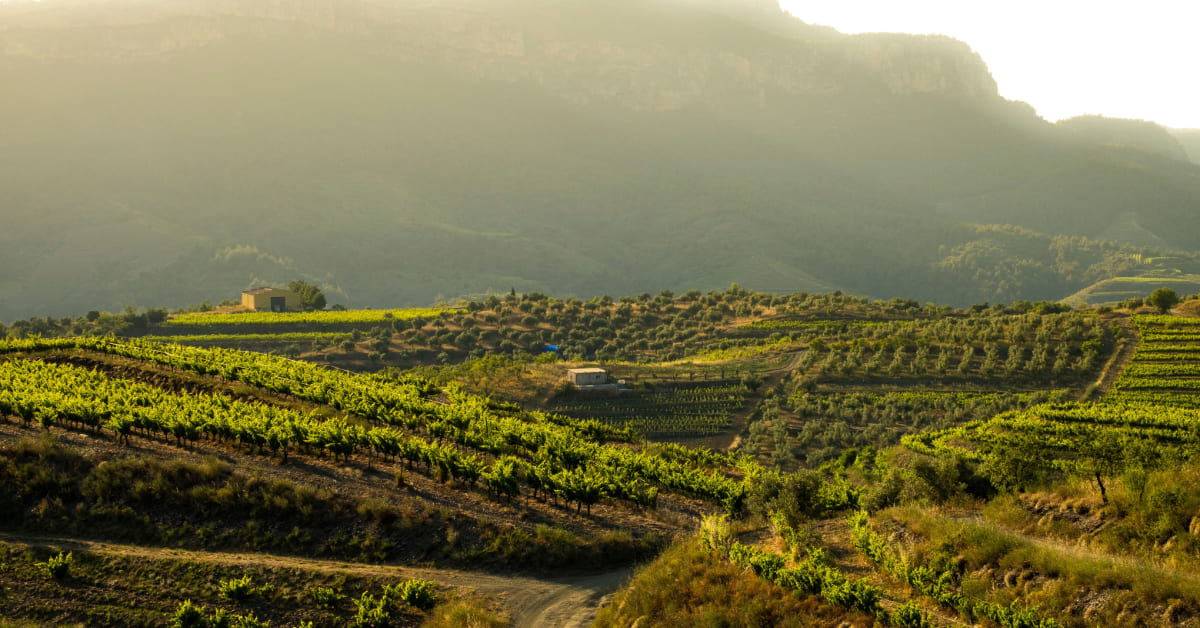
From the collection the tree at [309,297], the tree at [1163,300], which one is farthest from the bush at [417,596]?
the tree at [309,297]

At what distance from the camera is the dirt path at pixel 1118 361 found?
6688 cm

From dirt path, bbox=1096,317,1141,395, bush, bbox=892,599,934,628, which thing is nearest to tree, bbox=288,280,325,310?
dirt path, bbox=1096,317,1141,395

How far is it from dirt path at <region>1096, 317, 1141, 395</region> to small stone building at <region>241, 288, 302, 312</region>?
10981 cm

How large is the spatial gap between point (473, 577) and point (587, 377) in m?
51.0

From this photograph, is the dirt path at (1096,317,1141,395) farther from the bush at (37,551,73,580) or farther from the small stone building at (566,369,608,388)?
the bush at (37,551,73,580)

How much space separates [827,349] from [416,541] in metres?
68.7

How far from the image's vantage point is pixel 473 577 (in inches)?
997

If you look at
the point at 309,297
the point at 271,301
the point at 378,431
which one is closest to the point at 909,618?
the point at 378,431

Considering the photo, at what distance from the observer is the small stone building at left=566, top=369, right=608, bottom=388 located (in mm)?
75875

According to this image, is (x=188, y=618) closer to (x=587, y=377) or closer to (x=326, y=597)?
(x=326, y=597)

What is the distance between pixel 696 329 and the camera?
113 meters

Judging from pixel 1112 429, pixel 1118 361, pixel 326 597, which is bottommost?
pixel 1118 361

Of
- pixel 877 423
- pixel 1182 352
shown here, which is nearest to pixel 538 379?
pixel 877 423

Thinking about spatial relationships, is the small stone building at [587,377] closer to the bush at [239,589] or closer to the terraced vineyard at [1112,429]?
the terraced vineyard at [1112,429]
